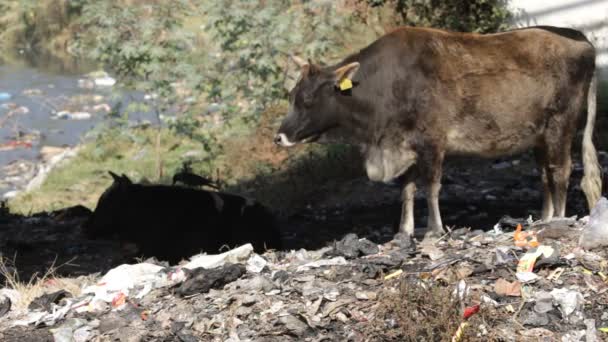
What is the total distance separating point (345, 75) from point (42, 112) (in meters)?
16.7

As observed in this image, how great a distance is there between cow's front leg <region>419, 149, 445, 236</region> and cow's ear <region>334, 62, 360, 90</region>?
2.83ft

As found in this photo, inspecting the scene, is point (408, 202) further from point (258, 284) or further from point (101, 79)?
point (101, 79)

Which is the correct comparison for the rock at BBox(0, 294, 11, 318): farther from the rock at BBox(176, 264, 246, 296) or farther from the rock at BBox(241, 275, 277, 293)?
the rock at BBox(241, 275, 277, 293)

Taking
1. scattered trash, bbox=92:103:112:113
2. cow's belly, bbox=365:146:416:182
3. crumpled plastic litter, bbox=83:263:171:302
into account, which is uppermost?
cow's belly, bbox=365:146:416:182

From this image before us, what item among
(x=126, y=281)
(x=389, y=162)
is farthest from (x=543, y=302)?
(x=126, y=281)

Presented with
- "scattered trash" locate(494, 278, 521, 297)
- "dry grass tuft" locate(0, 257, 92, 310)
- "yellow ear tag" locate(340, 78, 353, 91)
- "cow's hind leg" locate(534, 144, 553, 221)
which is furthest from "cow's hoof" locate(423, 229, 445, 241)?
"dry grass tuft" locate(0, 257, 92, 310)

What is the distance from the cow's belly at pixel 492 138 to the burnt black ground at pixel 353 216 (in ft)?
3.47

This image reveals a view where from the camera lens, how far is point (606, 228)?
648 centimetres

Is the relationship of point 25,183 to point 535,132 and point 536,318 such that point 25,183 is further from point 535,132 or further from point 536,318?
point 536,318

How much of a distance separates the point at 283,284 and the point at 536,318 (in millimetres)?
1611

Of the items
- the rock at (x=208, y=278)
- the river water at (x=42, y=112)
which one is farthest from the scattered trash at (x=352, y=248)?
the river water at (x=42, y=112)

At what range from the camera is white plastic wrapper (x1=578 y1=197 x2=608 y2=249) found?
646cm

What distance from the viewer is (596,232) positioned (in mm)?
6484

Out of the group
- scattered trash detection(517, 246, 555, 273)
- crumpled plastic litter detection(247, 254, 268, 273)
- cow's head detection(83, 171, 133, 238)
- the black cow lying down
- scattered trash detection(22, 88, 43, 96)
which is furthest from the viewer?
scattered trash detection(22, 88, 43, 96)
